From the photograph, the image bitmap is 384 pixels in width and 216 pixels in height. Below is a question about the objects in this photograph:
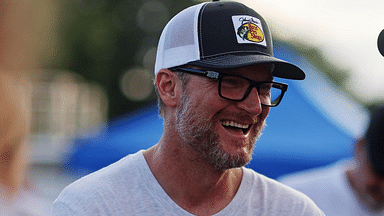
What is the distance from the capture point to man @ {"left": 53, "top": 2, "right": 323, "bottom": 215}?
193 cm

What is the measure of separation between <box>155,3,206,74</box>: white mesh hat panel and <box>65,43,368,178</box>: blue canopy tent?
10.2 ft

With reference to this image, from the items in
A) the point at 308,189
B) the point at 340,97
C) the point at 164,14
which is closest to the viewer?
the point at 308,189

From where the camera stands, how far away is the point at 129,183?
78.7 inches

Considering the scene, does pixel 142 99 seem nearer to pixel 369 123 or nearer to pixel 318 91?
pixel 318 91

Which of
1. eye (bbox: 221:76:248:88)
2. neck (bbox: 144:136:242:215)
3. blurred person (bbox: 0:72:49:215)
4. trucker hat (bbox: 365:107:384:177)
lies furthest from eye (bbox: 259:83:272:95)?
trucker hat (bbox: 365:107:384:177)

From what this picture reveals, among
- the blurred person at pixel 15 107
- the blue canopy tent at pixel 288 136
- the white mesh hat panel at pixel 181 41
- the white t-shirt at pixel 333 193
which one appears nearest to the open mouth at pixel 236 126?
the white mesh hat panel at pixel 181 41

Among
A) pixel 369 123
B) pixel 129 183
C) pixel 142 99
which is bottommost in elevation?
pixel 142 99

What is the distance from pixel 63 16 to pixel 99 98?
6.16 m

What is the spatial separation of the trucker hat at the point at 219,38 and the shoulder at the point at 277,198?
647 millimetres

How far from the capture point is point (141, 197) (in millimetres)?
1942

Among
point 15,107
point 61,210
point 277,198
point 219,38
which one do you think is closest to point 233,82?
point 219,38

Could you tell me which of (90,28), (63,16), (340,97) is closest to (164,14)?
(90,28)

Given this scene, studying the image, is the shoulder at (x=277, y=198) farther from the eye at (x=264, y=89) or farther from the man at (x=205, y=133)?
the eye at (x=264, y=89)

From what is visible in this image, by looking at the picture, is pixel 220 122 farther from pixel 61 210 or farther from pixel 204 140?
pixel 61 210
